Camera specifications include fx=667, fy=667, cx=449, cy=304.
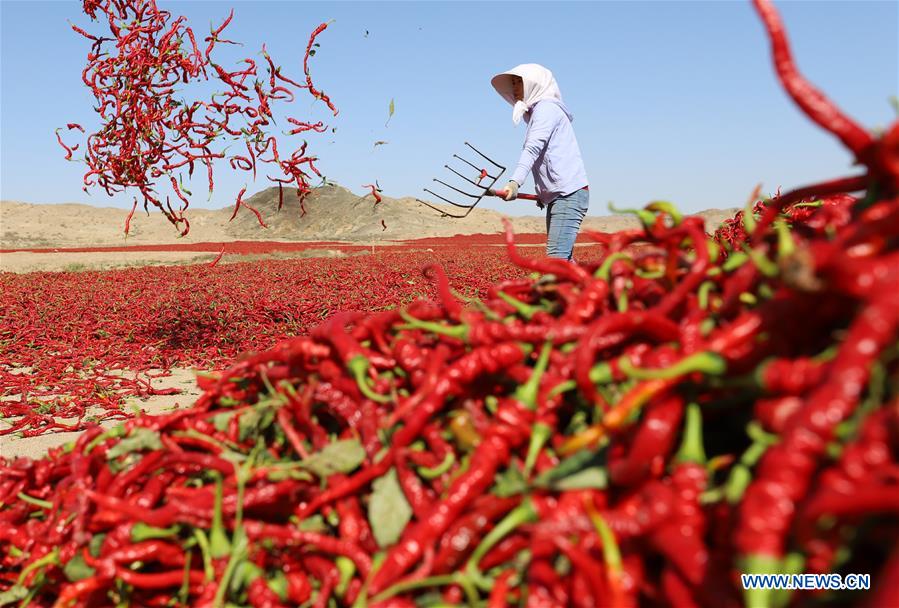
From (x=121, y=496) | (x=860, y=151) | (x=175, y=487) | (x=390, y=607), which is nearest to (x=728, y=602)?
(x=390, y=607)

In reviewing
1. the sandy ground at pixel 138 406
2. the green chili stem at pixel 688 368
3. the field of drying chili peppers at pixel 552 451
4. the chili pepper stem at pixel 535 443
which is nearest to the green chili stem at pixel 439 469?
the field of drying chili peppers at pixel 552 451

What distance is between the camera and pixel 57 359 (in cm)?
766

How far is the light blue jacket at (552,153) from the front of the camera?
20.3ft

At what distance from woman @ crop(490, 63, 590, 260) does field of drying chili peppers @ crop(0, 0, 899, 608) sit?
4.19 m

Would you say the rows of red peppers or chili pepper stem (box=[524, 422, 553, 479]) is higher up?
chili pepper stem (box=[524, 422, 553, 479])

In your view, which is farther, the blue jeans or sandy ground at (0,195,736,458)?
sandy ground at (0,195,736,458)

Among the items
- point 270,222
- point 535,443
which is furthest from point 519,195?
point 270,222

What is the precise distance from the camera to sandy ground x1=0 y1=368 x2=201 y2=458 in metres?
4.54

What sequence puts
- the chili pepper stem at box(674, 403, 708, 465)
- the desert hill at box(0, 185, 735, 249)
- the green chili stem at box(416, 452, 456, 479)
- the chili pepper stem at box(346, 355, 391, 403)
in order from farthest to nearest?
the desert hill at box(0, 185, 735, 249), the chili pepper stem at box(346, 355, 391, 403), the green chili stem at box(416, 452, 456, 479), the chili pepper stem at box(674, 403, 708, 465)

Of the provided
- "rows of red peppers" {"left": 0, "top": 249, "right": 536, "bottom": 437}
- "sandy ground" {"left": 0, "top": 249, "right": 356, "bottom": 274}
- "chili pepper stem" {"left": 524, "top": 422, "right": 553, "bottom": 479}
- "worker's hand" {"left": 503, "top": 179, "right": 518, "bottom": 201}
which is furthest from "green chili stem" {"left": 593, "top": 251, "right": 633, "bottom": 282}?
"sandy ground" {"left": 0, "top": 249, "right": 356, "bottom": 274}

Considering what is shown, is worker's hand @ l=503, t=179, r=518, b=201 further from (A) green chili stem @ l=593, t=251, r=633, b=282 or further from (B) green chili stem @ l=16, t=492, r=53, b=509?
(B) green chili stem @ l=16, t=492, r=53, b=509

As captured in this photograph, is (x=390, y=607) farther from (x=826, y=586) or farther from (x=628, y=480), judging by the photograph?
(x=826, y=586)

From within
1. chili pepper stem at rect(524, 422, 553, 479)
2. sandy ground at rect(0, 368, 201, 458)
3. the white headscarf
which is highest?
the white headscarf

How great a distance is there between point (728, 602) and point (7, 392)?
6.83 meters
